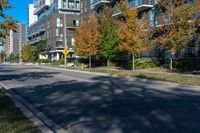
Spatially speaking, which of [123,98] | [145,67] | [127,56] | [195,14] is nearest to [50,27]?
[127,56]

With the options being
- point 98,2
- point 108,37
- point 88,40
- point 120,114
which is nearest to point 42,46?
point 98,2

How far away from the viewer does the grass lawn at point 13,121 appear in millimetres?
7137

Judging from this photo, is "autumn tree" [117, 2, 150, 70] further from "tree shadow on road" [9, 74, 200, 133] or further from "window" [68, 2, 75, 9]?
"window" [68, 2, 75, 9]

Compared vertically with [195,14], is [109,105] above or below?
below

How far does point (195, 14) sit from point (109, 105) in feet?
80.4

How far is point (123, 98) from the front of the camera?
517 inches

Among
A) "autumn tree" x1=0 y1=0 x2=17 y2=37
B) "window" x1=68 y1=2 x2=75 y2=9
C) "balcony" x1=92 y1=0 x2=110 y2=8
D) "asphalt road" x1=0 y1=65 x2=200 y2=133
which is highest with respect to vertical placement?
"window" x1=68 y1=2 x2=75 y2=9

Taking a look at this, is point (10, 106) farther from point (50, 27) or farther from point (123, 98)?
point (50, 27)

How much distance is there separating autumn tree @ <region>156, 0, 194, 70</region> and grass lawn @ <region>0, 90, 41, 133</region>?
23153 millimetres

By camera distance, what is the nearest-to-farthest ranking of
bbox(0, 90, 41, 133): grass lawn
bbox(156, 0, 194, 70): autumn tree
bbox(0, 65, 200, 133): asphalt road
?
bbox(0, 90, 41, 133): grass lawn → bbox(0, 65, 200, 133): asphalt road → bbox(156, 0, 194, 70): autumn tree

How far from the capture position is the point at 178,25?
3170 cm

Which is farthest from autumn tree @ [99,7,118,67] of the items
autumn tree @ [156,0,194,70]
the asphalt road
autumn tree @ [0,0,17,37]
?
the asphalt road

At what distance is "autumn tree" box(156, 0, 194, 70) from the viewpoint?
31047 mm

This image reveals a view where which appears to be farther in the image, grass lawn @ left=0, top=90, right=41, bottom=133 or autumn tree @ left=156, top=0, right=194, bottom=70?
autumn tree @ left=156, top=0, right=194, bottom=70
